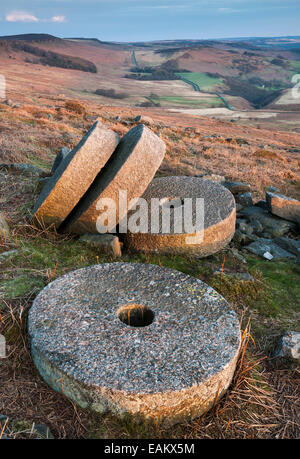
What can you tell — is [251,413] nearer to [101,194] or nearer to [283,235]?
[101,194]

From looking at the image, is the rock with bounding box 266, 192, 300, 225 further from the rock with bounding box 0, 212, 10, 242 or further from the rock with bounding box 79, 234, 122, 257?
the rock with bounding box 0, 212, 10, 242

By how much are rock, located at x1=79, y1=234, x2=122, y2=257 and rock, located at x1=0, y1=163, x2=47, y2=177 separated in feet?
8.20

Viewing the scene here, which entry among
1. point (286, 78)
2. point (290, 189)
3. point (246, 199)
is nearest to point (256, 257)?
point (246, 199)

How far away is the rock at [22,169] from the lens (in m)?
6.61

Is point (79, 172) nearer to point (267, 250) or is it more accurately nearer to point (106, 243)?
point (106, 243)

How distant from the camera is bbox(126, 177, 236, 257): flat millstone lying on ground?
4.86 m

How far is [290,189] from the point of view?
34.8 feet

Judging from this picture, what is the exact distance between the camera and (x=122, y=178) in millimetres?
4355
